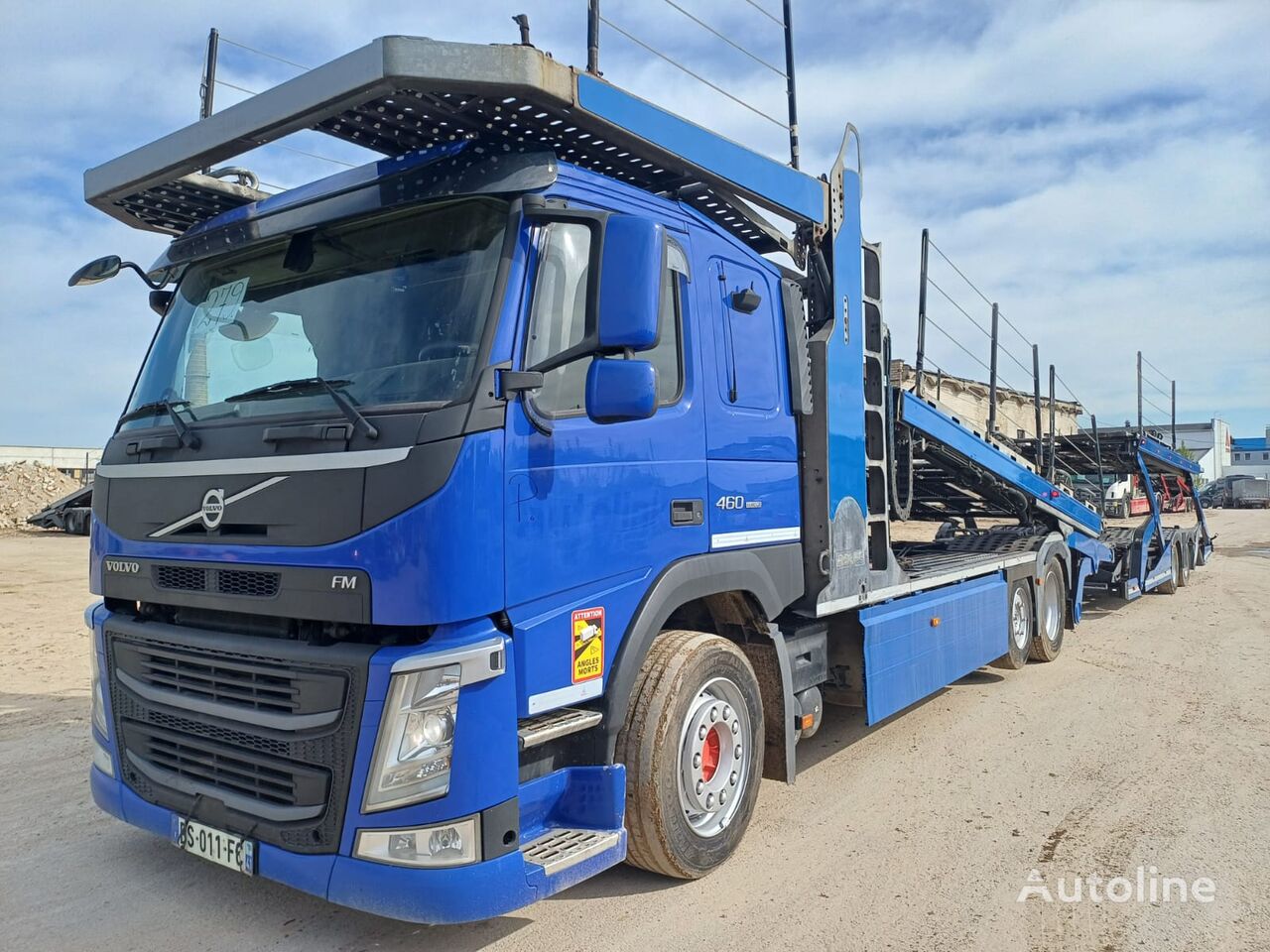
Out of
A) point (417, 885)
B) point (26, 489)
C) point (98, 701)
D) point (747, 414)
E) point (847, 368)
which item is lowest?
point (417, 885)

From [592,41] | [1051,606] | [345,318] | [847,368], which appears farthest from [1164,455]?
[345,318]

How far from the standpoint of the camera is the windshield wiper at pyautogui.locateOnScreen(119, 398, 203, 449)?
3371 millimetres

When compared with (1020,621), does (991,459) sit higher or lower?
higher

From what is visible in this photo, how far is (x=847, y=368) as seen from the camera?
511cm

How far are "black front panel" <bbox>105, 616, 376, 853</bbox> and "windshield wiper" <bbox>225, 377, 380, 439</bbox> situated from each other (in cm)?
72

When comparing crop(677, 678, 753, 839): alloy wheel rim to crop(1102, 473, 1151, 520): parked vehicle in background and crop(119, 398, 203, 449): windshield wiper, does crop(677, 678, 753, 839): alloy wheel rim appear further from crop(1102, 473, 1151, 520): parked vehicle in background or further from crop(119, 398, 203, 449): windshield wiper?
crop(1102, 473, 1151, 520): parked vehicle in background

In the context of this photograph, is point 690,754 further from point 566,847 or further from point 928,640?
point 928,640

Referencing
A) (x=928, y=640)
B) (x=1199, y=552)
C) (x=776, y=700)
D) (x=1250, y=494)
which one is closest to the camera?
(x=776, y=700)

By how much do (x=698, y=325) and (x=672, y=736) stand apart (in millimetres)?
1751

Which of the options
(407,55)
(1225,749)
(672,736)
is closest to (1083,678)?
(1225,749)

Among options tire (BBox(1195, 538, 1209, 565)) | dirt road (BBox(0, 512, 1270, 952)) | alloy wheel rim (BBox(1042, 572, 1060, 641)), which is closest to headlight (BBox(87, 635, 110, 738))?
dirt road (BBox(0, 512, 1270, 952))

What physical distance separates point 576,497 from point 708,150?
6.25 feet

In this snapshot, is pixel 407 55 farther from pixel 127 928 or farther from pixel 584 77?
pixel 127 928

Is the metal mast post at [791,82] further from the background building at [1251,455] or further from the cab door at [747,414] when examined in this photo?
the background building at [1251,455]
